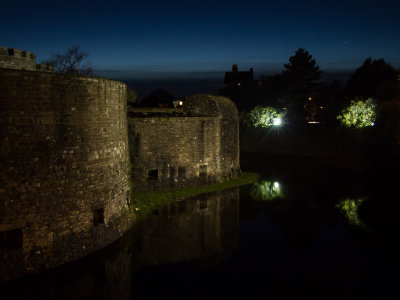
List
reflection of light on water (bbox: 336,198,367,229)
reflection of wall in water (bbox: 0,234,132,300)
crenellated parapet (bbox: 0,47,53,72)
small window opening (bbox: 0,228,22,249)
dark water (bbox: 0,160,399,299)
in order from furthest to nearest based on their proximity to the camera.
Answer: reflection of light on water (bbox: 336,198,367,229)
crenellated parapet (bbox: 0,47,53,72)
small window opening (bbox: 0,228,22,249)
dark water (bbox: 0,160,399,299)
reflection of wall in water (bbox: 0,234,132,300)

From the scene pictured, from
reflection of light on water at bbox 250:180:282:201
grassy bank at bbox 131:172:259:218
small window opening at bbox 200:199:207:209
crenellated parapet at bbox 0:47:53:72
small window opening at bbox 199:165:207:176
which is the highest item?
crenellated parapet at bbox 0:47:53:72

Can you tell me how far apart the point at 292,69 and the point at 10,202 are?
165ft

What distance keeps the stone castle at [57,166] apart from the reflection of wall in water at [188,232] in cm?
141

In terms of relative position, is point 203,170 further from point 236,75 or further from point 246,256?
point 236,75

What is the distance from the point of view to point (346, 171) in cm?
2959

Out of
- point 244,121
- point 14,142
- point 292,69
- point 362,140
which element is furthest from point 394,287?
point 292,69

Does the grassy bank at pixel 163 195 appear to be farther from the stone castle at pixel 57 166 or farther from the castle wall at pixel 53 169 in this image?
the castle wall at pixel 53 169

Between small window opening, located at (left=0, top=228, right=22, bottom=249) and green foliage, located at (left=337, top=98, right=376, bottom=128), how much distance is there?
39.2m

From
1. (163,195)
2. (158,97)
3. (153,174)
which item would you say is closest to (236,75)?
(158,97)

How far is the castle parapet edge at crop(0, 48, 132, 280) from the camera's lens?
9.75 metres

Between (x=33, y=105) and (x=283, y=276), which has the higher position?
(x=33, y=105)

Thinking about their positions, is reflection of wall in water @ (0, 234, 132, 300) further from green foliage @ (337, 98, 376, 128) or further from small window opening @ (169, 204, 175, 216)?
green foliage @ (337, 98, 376, 128)

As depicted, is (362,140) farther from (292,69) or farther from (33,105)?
(33,105)

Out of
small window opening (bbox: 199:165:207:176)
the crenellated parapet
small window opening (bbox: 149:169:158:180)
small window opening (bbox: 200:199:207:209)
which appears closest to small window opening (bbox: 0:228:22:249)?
the crenellated parapet
